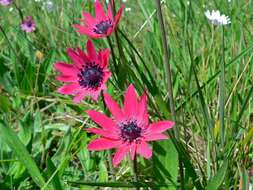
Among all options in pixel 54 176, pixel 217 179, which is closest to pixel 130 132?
pixel 217 179

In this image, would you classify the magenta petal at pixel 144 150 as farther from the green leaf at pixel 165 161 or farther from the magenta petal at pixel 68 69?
the magenta petal at pixel 68 69

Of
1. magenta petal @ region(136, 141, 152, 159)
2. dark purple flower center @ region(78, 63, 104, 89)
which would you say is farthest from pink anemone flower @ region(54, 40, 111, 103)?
magenta petal @ region(136, 141, 152, 159)

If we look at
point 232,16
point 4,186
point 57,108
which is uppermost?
point 232,16

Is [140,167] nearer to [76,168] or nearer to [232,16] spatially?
[76,168]

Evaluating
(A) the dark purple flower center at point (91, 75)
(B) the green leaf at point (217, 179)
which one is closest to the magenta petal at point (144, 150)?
(B) the green leaf at point (217, 179)

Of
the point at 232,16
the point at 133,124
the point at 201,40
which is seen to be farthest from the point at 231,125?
the point at 201,40

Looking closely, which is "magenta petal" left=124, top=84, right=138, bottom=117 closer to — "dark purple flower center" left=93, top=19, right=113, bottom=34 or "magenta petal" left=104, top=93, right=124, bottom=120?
"magenta petal" left=104, top=93, right=124, bottom=120

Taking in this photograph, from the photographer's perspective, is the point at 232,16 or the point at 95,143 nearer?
the point at 95,143
